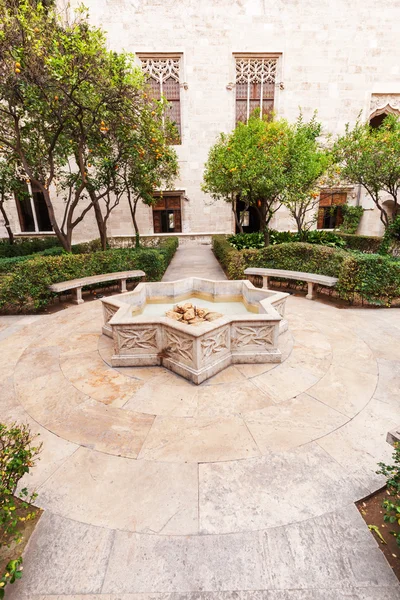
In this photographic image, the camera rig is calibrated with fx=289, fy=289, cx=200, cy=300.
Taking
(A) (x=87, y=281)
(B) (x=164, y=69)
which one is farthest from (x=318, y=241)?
(B) (x=164, y=69)

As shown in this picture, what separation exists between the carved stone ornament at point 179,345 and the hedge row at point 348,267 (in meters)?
5.08

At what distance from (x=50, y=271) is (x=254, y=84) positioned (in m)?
17.4

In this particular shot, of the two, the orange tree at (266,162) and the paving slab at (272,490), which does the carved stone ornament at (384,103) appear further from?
the paving slab at (272,490)

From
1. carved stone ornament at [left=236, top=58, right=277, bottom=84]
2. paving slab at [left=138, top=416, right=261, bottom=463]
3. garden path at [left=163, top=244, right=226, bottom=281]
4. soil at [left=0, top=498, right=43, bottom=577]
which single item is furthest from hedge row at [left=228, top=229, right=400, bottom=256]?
soil at [left=0, top=498, right=43, bottom=577]

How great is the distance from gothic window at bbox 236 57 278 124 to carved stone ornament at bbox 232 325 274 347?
56.6ft

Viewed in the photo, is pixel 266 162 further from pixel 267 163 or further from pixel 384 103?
pixel 384 103

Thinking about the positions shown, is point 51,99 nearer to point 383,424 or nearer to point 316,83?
point 383,424

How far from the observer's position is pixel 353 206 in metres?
19.0

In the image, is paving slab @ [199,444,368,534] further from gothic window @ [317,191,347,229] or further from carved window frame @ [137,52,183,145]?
gothic window @ [317,191,347,229]

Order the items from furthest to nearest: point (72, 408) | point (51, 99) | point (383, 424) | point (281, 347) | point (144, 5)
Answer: point (144, 5) → point (51, 99) → point (281, 347) → point (72, 408) → point (383, 424)

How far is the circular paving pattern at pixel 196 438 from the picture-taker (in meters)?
2.38

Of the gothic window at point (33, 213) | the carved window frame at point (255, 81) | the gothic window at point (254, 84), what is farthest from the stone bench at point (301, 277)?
the gothic window at point (33, 213)

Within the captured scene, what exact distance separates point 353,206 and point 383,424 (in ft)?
62.9

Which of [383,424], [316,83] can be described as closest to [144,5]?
[316,83]
